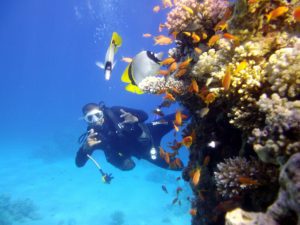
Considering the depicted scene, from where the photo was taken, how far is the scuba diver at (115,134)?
8.44 meters

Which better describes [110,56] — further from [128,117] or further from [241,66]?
[128,117]

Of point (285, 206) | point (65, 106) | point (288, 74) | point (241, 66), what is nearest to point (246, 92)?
point (241, 66)

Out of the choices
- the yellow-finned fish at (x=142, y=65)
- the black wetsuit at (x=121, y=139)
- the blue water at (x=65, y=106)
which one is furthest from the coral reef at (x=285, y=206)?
the black wetsuit at (x=121, y=139)

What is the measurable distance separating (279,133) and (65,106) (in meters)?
109

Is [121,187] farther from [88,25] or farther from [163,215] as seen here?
[88,25]

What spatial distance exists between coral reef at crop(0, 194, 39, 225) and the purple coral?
43.1 ft

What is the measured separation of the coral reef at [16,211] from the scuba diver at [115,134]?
7.15 meters

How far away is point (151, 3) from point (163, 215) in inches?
1726

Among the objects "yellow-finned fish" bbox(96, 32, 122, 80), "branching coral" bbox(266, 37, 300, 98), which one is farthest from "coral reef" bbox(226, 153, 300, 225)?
"yellow-finned fish" bbox(96, 32, 122, 80)

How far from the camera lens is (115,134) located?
27.9ft

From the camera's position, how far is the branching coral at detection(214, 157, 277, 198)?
2.84 metres

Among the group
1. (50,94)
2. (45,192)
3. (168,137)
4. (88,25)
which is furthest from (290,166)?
(50,94)

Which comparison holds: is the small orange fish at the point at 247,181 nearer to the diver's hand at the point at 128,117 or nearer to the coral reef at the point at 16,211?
the diver's hand at the point at 128,117

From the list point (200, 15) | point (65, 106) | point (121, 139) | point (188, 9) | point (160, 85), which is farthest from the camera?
point (65, 106)
